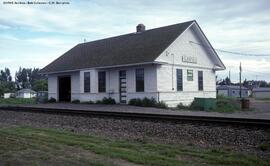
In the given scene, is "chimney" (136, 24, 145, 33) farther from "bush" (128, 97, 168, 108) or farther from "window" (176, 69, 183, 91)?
"bush" (128, 97, 168, 108)

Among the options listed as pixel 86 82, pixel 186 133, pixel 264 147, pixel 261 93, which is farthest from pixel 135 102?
pixel 261 93

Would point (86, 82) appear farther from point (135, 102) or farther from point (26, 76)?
point (26, 76)

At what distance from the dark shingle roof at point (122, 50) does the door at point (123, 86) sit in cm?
110

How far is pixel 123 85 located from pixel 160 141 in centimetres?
1792

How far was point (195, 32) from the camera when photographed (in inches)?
1160

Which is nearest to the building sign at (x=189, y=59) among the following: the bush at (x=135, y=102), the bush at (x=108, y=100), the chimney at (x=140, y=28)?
the bush at (x=135, y=102)

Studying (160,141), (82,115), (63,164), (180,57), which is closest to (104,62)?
(180,57)

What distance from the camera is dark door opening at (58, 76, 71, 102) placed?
34.8 metres

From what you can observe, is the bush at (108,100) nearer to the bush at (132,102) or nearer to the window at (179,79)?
the bush at (132,102)

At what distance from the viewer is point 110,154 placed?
745 centimetres

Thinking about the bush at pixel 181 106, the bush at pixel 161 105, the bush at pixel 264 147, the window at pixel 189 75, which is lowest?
the bush at pixel 264 147

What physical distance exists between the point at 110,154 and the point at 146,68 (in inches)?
728

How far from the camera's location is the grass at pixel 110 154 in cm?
673

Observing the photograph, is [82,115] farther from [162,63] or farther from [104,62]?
[104,62]
